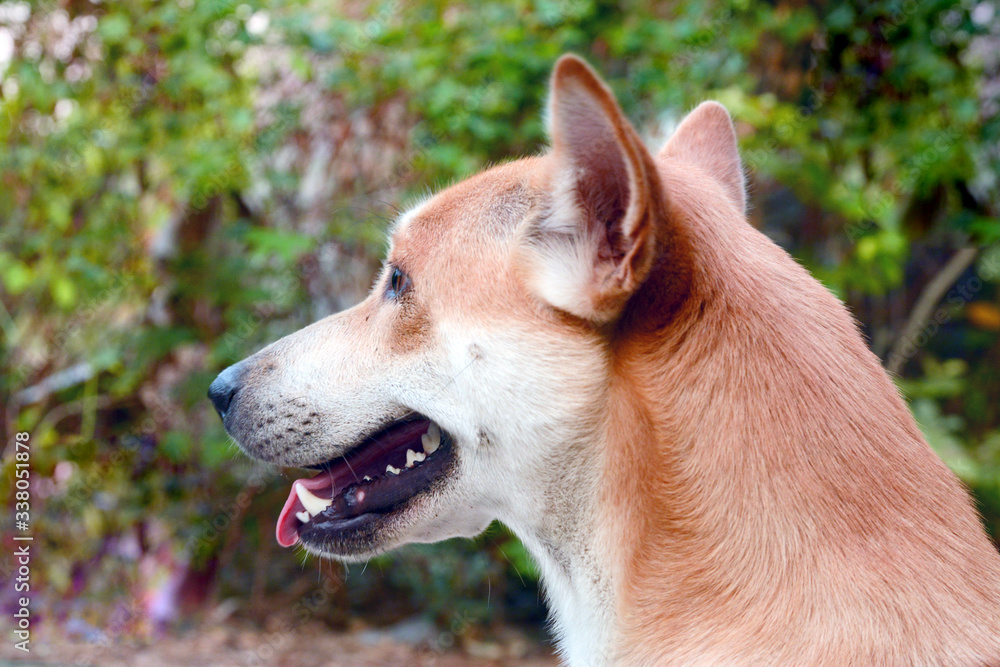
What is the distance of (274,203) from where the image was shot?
4578 mm

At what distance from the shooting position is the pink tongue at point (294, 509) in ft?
7.58

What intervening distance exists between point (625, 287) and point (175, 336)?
323cm

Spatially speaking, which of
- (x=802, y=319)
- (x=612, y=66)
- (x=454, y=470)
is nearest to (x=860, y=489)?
(x=802, y=319)

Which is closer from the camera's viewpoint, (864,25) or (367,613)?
(864,25)

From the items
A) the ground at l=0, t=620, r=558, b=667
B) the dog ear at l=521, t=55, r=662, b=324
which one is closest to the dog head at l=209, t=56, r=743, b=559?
the dog ear at l=521, t=55, r=662, b=324

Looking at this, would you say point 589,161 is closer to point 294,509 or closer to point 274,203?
point 294,509

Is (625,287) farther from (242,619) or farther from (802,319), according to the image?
(242,619)

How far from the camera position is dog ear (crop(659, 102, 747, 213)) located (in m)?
2.37

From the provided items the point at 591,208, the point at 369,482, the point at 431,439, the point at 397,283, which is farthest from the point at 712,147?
the point at 369,482

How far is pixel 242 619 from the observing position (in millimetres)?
4570

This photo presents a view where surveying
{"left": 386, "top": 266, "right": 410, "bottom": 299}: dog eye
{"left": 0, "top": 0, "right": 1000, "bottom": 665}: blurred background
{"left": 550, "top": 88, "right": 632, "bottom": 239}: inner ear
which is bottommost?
{"left": 0, "top": 0, "right": 1000, "bottom": 665}: blurred background

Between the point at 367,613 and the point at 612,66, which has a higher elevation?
the point at 612,66

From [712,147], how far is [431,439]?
1.16 m

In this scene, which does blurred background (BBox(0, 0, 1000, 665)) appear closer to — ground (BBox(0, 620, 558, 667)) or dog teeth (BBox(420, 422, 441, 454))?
ground (BBox(0, 620, 558, 667))
